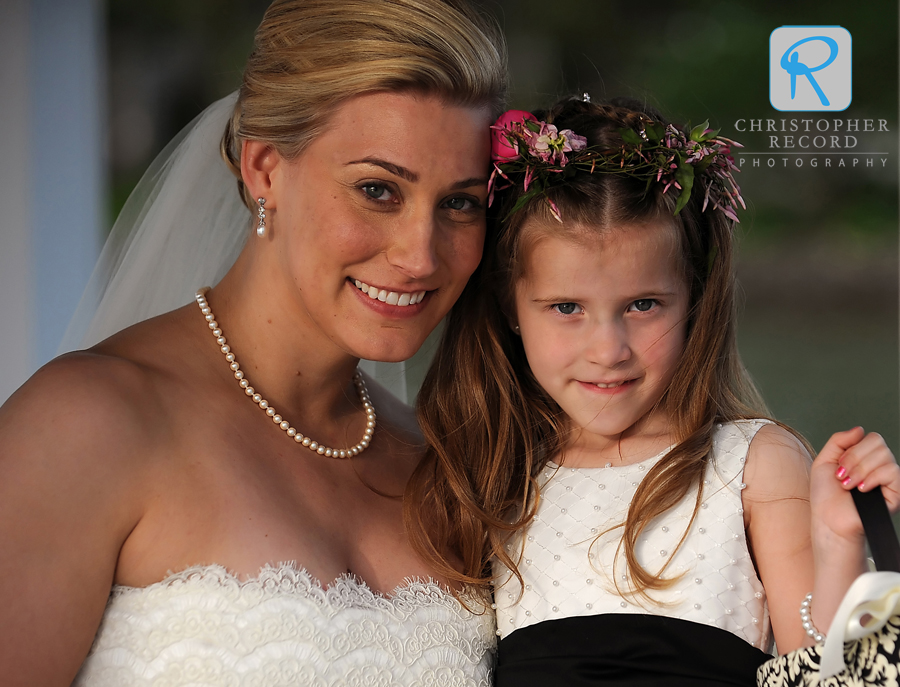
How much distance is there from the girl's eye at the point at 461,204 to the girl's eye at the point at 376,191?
15cm

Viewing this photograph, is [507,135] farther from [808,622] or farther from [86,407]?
[808,622]

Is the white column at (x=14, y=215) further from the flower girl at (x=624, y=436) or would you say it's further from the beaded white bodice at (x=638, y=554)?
the beaded white bodice at (x=638, y=554)

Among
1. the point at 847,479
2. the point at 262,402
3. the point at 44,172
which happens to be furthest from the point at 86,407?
the point at 44,172

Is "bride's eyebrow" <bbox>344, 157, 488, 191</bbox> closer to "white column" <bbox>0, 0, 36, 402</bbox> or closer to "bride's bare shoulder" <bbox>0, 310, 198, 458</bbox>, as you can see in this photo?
"bride's bare shoulder" <bbox>0, 310, 198, 458</bbox>

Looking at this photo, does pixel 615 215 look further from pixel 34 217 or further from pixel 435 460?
pixel 34 217

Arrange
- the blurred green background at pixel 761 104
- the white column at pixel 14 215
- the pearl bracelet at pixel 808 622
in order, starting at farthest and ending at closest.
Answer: the blurred green background at pixel 761 104, the white column at pixel 14 215, the pearl bracelet at pixel 808 622

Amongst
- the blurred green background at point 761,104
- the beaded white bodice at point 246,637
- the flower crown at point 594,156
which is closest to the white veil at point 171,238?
the flower crown at point 594,156

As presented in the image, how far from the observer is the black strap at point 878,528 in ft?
4.74

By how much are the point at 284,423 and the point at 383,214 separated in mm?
538

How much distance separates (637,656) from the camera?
1.83 metres

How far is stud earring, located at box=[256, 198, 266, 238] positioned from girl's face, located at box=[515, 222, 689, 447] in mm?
601

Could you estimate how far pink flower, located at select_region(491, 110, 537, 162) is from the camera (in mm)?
2051

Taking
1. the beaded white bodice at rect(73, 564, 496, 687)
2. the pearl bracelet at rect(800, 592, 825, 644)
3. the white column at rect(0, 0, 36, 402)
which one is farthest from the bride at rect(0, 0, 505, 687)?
the white column at rect(0, 0, 36, 402)

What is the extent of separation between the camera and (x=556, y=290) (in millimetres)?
2039
